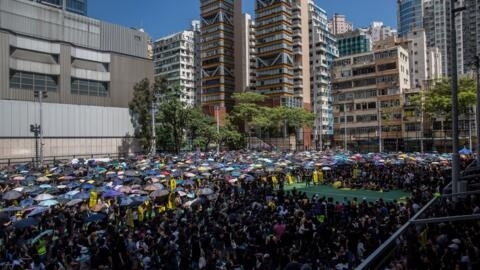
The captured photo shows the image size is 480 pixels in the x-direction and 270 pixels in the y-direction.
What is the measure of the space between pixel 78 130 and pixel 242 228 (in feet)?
146

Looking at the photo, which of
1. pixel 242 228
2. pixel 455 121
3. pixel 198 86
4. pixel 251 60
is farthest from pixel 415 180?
pixel 198 86

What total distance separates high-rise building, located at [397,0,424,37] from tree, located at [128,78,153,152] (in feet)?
418

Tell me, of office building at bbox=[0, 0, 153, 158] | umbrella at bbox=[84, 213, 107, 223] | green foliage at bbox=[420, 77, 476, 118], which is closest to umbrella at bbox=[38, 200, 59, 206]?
umbrella at bbox=[84, 213, 107, 223]

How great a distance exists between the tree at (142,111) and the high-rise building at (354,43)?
86.5 metres

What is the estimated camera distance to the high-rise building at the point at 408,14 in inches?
6339

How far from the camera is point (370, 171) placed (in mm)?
33219

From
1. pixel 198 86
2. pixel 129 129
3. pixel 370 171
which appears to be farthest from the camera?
pixel 198 86

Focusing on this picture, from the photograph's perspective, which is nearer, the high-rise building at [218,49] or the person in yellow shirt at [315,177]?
the person in yellow shirt at [315,177]

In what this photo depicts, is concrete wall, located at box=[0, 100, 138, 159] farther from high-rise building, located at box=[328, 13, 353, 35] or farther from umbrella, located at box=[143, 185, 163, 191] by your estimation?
high-rise building, located at box=[328, 13, 353, 35]

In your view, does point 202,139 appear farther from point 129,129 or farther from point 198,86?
point 198,86

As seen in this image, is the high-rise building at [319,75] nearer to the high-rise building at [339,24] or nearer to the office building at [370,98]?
the office building at [370,98]

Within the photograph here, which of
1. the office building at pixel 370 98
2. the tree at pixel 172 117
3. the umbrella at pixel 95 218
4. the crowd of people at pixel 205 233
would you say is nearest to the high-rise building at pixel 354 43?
the office building at pixel 370 98

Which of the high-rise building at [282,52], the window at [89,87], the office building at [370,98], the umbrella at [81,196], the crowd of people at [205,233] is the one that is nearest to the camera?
the crowd of people at [205,233]

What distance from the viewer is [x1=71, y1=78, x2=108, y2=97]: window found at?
5450cm
